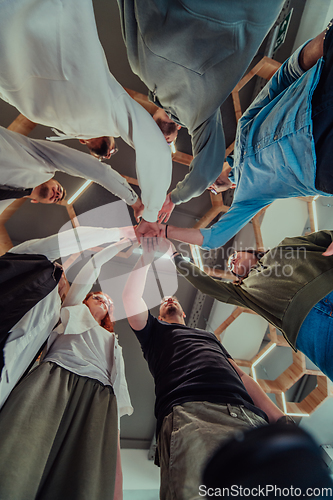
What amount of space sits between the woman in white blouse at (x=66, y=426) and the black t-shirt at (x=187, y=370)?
27 cm

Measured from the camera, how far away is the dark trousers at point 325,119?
0.86 metres

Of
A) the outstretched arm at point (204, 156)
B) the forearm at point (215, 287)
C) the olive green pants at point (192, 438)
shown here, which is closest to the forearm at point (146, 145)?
the outstretched arm at point (204, 156)

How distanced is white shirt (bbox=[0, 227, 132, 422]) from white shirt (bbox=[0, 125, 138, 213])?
0.45 m

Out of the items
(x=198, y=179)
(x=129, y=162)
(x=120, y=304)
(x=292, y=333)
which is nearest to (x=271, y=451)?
(x=292, y=333)

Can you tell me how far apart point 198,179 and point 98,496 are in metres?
1.80

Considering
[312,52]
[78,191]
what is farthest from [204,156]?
[78,191]

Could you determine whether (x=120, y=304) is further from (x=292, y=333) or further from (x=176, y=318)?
(x=292, y=333)

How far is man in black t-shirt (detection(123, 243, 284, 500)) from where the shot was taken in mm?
865

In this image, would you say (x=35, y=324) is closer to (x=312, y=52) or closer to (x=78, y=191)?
(x=312, y=52)

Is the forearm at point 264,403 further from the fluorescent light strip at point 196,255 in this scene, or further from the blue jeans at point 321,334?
the fluorescent light strip at point 196,255

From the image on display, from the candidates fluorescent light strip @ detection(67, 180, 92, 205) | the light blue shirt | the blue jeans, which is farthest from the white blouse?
fluorescent light strip @ detection(67, 180, 92, 205)

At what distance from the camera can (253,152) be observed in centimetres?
126

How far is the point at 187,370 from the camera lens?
4.34 feet

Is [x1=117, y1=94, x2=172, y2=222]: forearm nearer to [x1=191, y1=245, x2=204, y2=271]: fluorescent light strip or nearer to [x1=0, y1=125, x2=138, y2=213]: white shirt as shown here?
[x1=0, y1=125, x2=138, y2=213]: white shirt
